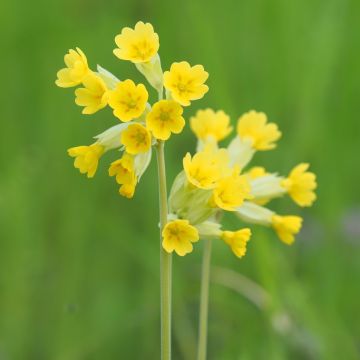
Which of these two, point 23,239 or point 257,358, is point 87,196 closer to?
point 23,239

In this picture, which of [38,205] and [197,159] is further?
[38,205]

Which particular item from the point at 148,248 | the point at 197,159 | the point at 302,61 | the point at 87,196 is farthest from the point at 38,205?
the point at 197,159

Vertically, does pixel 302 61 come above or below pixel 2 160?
above

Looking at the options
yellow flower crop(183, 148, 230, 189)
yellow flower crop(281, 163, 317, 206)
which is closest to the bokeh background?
yellow flower crop(281, 163, 317, 206)

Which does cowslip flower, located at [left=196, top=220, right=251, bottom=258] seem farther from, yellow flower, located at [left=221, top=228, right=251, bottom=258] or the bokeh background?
the bokeh background

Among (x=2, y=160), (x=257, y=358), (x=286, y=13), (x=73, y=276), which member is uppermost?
(x=286, y=13)

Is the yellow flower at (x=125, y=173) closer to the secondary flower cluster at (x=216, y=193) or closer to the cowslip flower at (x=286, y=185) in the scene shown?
the secondary flower cluster at (x=216, y=193)

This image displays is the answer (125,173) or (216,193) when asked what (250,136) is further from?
(125,173)

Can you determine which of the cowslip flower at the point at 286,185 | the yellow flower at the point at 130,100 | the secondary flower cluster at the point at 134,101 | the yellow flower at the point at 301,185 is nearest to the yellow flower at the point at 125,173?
the secondary flower cluster at the point at 134,101
